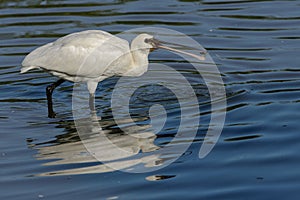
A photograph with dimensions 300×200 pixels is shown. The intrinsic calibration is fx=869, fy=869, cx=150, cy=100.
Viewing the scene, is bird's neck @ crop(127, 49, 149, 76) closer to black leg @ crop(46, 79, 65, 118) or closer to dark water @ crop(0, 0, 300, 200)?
dark water @ crop(0, 0, 300, 200)

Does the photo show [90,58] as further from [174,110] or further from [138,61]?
[174,110]

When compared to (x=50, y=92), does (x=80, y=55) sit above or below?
above

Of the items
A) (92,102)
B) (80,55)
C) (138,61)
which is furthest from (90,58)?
(138,61)

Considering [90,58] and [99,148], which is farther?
[90,58]

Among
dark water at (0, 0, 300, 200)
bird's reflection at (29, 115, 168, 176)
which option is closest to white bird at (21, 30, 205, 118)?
dark water at (0, 0, 300, 200)

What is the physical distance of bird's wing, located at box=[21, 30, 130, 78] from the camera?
35.0 feet

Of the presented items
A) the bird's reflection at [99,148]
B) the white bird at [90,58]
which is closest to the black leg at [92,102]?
the white bird at [90,58]

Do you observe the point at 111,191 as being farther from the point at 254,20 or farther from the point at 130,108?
the point at 254,20

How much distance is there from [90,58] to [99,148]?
207 cm

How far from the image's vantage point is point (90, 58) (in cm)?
1079

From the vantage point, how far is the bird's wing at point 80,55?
10.7m

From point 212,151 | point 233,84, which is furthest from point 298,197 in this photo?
point 233,84

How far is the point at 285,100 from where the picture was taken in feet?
33.8

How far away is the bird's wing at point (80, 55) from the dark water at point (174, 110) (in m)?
0.47
